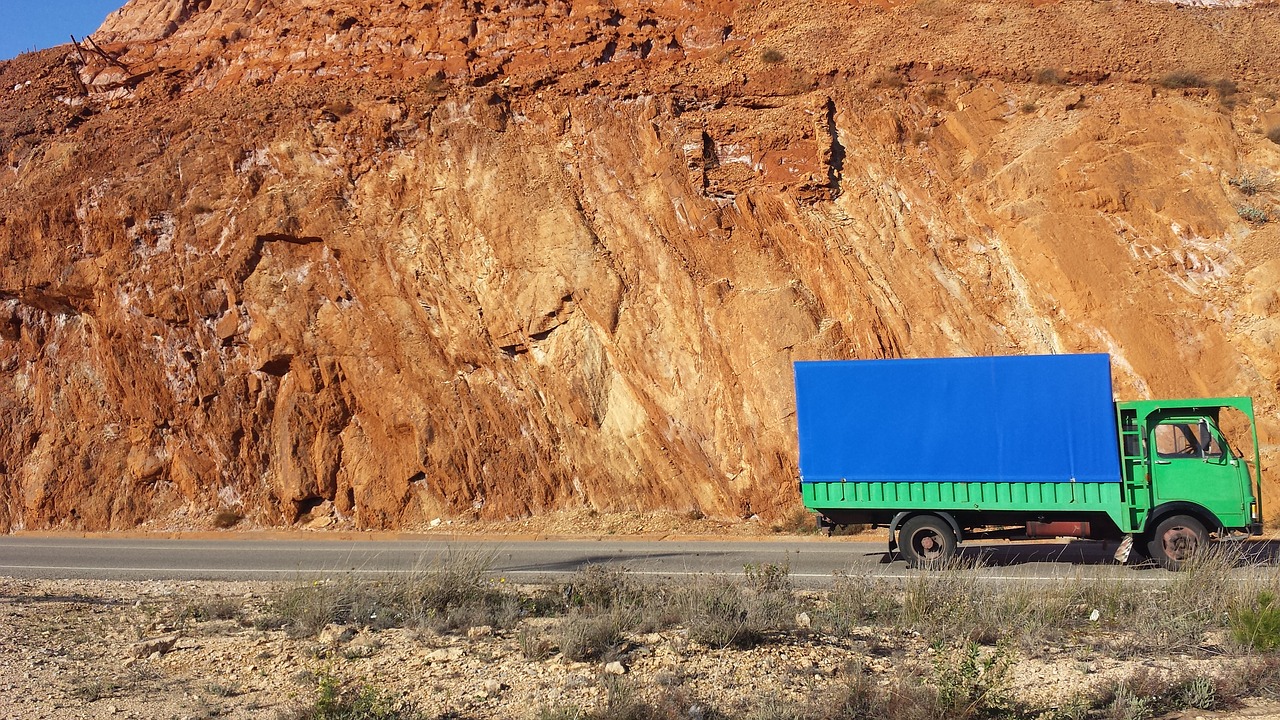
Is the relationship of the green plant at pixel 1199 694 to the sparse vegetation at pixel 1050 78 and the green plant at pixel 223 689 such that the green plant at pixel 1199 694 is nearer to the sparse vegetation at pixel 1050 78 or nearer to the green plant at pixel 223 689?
the green plant at pixel 223 689

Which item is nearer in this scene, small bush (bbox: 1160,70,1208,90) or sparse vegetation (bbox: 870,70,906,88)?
small bush (bbox: 1160,70,1208,90)

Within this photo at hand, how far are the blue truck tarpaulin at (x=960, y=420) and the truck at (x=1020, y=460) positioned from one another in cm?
1

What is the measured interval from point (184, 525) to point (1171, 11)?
27.7 m

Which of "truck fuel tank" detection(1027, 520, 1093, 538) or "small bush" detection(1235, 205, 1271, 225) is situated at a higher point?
"small bush" detection(1235, 205, 1271, 225)

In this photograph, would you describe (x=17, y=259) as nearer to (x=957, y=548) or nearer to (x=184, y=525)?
(x=184, y=525)

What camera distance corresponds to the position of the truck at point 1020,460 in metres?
10.8

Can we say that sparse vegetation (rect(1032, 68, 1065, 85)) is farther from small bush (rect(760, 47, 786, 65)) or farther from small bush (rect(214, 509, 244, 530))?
small bush (rect(214, 509, 244, 530))

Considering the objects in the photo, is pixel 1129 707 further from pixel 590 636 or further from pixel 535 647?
pixel 535 647

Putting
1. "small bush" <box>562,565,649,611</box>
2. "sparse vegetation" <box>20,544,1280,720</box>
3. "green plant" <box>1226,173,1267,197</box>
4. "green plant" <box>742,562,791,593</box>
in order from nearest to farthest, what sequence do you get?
1. "sparse vegetation" <box>20,544,1280,720</box>
2. "small bush" <box>562,565,649,611</box>
3. "green plant" <box>742,562,791,593</box>
4. "green plant" <box>1226,173,1267,197</box>

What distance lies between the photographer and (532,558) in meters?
13.4

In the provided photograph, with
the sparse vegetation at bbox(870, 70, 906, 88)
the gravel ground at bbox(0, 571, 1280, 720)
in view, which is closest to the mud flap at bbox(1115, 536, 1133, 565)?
the gravel ground at bbox(0, 571, 1280, 720)

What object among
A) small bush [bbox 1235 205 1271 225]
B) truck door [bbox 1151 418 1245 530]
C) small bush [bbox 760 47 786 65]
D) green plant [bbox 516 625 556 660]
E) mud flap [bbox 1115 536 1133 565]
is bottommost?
mud flap [bbox 1115 536 1133 565]

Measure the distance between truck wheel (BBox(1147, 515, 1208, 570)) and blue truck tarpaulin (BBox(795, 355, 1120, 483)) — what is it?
83 centimetres

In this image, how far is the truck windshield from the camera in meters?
10.9
